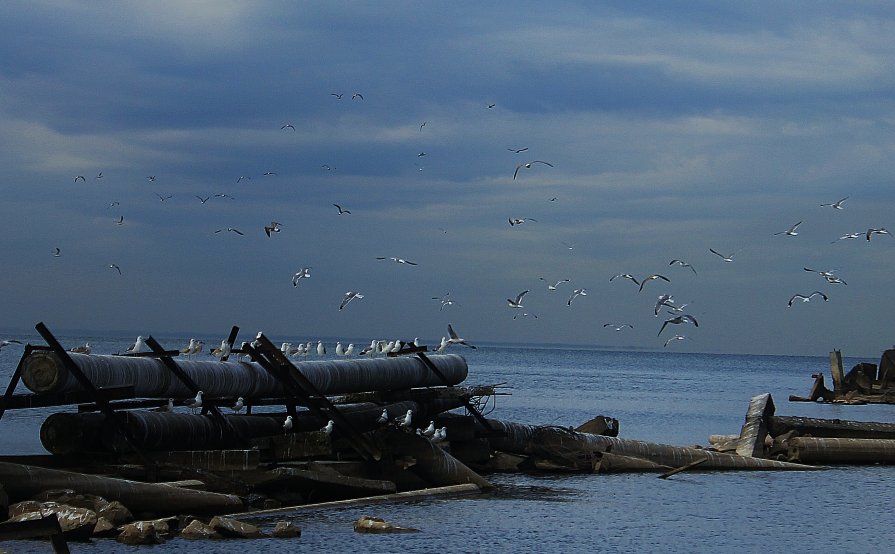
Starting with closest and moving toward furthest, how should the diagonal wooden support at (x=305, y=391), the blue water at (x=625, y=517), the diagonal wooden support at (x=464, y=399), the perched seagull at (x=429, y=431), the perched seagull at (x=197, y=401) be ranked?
the blue water at (x=625, y=517), the perched seagull at (x=197, y=401), the diagonal wooden support at (x=305, y=391), the perched seagull at (x=429, y=431), the diagonal wooden support at (x=464, y=399)

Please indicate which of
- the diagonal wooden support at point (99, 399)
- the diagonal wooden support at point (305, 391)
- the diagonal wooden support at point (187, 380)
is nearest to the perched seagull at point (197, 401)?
the diagonal wooden support at point (187, 380)

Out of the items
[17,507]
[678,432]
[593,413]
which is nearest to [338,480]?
[17,507]

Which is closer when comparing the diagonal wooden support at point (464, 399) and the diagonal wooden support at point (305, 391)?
the diagonal wooden support at point (305, 391)

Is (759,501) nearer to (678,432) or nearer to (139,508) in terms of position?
(139,508)

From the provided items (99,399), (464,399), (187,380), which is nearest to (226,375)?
(187,380)

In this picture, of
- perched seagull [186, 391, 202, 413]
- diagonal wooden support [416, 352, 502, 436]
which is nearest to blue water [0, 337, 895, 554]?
diagonal wooden support [416, 352, 502, 436]

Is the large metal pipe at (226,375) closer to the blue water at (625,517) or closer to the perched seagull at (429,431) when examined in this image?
the perched seagull at (429,431)

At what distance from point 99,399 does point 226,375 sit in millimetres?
4546

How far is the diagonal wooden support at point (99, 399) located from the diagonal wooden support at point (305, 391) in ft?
14.7

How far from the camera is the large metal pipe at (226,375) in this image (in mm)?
20453

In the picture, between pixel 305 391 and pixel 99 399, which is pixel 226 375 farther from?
pixel 99 399

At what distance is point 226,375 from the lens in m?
25.0

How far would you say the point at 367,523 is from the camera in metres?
20.6

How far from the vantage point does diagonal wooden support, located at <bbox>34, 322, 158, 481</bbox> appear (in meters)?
20.5
